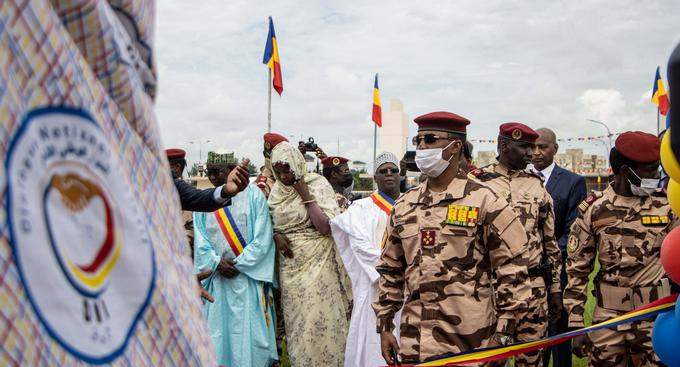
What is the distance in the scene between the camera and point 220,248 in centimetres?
593

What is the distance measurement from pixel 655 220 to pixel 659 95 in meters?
16.5

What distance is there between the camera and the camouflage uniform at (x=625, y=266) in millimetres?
4387

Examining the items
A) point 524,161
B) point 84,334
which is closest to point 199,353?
point 84,334

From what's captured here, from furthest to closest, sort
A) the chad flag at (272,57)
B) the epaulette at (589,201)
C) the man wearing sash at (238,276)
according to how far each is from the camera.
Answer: the chad flag at (272,57) → the man wearing sash at (238,276) → the epaulette at (589,201)

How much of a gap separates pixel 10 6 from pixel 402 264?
11.7 ft

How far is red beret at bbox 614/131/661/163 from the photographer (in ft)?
14.6

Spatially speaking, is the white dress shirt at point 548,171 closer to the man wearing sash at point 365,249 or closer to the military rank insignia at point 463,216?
the man wearing sash at point 365,249

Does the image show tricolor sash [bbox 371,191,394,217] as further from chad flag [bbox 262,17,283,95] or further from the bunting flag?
chad flag [bbox 262,17,283,95]

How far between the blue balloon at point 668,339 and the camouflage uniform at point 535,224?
1387 millimetres

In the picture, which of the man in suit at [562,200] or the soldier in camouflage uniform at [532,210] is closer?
the soldier in camouflage uniform at [532,210]

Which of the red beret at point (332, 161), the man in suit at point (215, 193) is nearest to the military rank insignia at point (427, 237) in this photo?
the man in suit at point (215, 193)

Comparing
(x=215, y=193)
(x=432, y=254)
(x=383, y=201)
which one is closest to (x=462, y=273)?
(x=432, y=254)

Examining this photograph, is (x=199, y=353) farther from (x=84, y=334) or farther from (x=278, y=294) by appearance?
(x=278, y=294)

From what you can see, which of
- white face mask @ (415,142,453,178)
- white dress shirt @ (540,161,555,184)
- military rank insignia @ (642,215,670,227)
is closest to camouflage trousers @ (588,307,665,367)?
military rank insignia @ (642,215,670,227)
